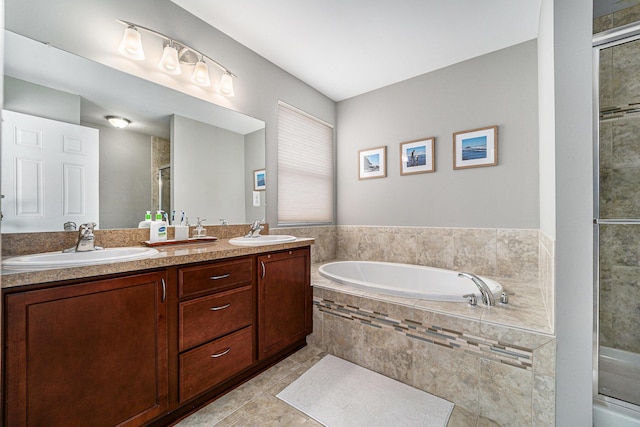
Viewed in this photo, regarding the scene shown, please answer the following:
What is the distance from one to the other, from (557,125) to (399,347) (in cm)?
154

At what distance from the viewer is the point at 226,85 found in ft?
7.17

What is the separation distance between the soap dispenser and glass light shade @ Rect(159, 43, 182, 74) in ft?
3.50

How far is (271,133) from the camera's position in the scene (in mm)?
2639

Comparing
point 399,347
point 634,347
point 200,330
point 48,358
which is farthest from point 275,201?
point 634,347

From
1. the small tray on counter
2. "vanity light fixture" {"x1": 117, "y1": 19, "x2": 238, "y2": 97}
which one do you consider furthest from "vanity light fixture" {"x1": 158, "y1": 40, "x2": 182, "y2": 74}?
the small tray on counter

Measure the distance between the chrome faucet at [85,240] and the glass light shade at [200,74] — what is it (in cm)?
127

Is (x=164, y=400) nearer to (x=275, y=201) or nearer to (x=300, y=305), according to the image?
(x=300, y=305)

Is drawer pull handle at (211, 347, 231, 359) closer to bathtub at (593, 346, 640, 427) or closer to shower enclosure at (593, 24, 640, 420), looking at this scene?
bathtub at (593, 346, 640, 427)

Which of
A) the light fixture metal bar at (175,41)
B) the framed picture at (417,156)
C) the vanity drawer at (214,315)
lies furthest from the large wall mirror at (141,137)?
the framed picture at (417,156)

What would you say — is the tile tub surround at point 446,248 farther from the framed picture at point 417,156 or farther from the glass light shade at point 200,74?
the glass light shade at point 200,74

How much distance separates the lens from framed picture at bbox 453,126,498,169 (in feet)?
8.02

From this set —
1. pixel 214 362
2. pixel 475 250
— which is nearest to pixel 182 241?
pixel 214 362

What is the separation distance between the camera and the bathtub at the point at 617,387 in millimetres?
1222

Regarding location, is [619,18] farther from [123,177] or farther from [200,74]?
[123,177]
